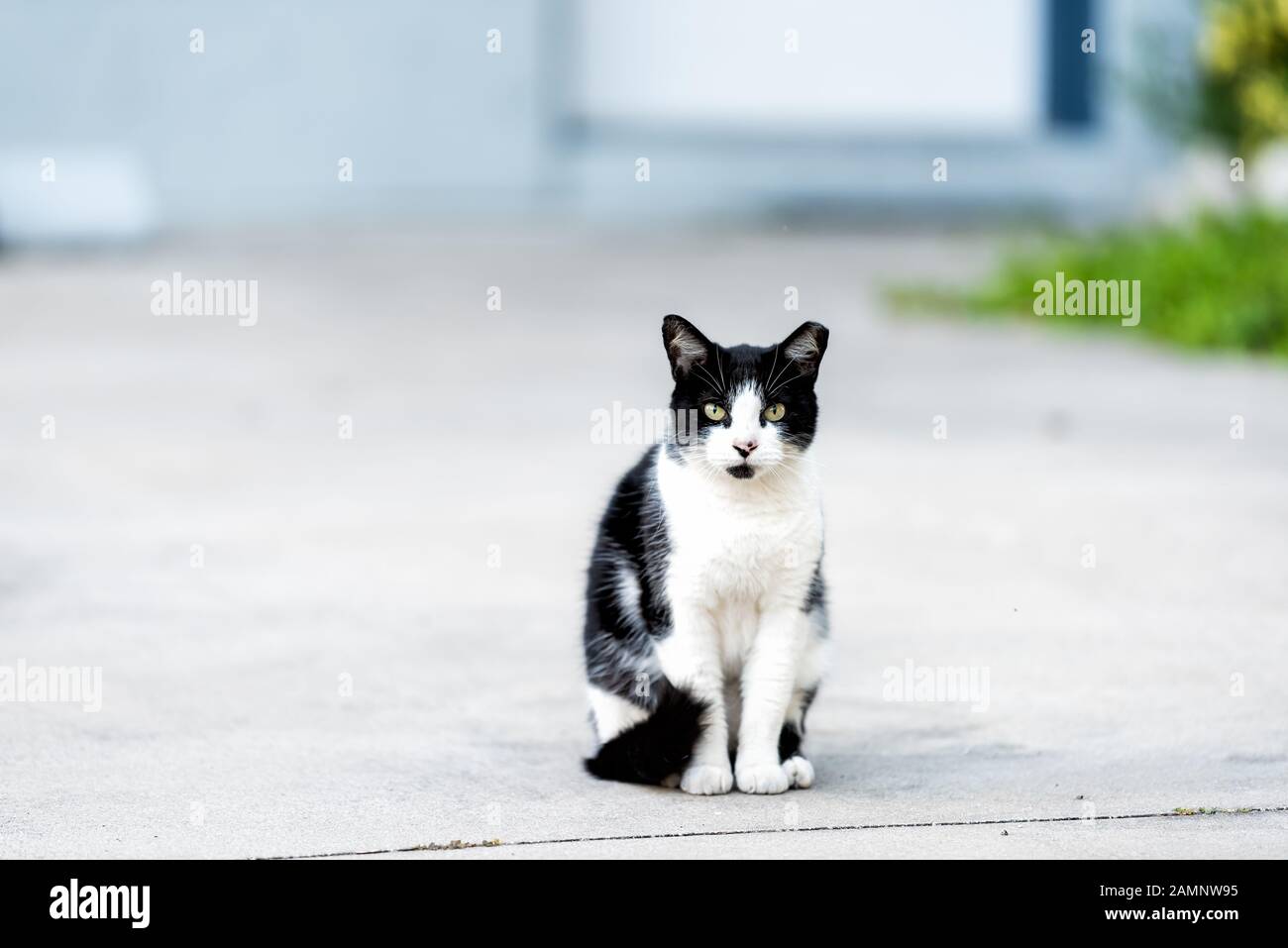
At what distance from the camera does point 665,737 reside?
3.93 metres

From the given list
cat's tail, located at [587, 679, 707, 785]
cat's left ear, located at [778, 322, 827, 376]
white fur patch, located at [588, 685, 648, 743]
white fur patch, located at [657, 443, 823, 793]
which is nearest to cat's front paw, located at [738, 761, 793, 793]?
white fur patch, located at [657, 443, 823, 793]

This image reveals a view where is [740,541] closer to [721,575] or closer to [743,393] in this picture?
[721,575]

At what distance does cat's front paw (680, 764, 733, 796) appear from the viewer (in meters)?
3.98

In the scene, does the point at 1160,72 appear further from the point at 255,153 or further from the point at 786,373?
the point at 786,373

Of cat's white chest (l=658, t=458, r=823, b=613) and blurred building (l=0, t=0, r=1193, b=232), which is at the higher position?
blurred building (l=0, t=0, r=1193, b=232)

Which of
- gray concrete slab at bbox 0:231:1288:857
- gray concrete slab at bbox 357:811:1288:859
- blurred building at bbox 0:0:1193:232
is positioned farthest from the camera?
blurred building at bbox 0:0:1193:232

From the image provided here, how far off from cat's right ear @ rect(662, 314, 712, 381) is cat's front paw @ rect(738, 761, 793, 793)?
0.87 metres

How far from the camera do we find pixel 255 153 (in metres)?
17.8

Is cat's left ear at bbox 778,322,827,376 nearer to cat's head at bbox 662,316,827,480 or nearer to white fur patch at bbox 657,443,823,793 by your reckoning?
cat's head at bbox 662,316,827,480

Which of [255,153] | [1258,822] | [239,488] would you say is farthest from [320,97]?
[1258,822]

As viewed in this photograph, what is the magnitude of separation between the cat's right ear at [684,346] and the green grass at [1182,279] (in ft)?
24.3

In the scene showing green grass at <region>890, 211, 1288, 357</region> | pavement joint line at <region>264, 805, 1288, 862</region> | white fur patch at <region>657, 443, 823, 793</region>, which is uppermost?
green grass at <region>890, 211, 1288, 357</region>

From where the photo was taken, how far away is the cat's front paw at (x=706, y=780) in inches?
157

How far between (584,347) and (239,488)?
157 inches
